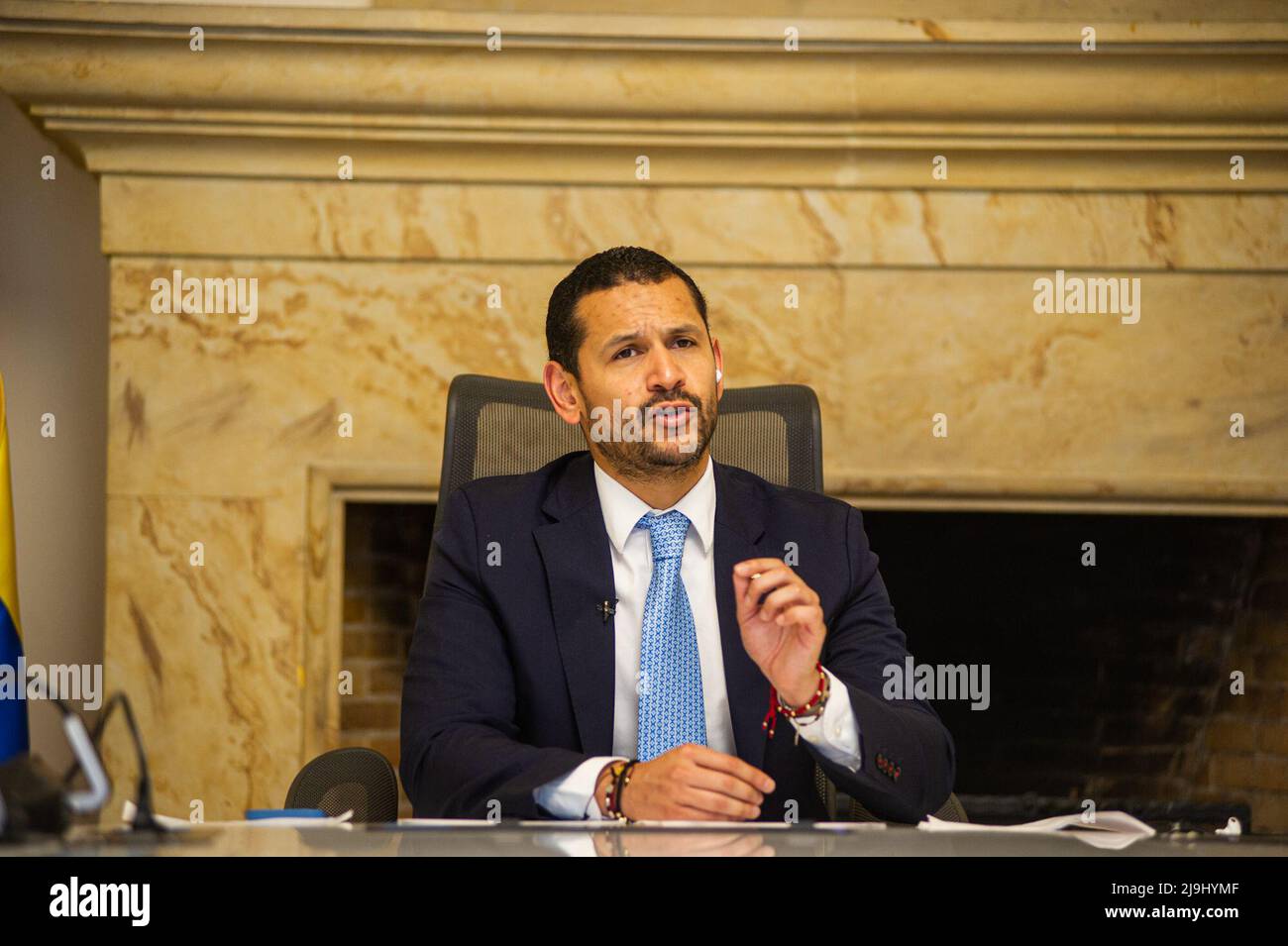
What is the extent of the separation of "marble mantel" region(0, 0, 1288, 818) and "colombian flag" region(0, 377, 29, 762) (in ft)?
1.42

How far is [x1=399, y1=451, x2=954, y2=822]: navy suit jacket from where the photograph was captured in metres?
1.56

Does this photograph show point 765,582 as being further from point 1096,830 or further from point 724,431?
point 724,431

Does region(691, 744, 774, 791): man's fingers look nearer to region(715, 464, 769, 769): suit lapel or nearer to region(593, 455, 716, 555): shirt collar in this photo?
region(715, 464, 769, 769): suit lapel

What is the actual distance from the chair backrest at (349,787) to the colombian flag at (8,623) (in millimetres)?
904

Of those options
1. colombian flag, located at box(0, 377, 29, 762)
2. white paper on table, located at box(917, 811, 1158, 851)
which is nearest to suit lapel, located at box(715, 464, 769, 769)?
white paper on table, located at box(917, 811, 1158, 851)

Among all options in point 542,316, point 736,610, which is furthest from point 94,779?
point 542,316

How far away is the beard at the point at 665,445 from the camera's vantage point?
167 centimetres

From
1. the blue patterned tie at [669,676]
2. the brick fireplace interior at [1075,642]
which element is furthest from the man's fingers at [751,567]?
the brick fireplace interior at [1075,642]

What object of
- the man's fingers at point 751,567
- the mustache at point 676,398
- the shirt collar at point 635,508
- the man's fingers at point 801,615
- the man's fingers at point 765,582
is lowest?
the man's fingers at point 801,615

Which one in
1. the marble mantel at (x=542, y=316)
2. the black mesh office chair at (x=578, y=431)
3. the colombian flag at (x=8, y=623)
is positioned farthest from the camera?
the marble mantel at (x=542, y=316)

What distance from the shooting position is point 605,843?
0.75 metres

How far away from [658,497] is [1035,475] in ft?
3.95

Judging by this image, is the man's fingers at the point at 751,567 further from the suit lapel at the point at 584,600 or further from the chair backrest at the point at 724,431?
the chair backrest at the point at 724,431

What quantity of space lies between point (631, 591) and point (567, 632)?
0.34 feet
